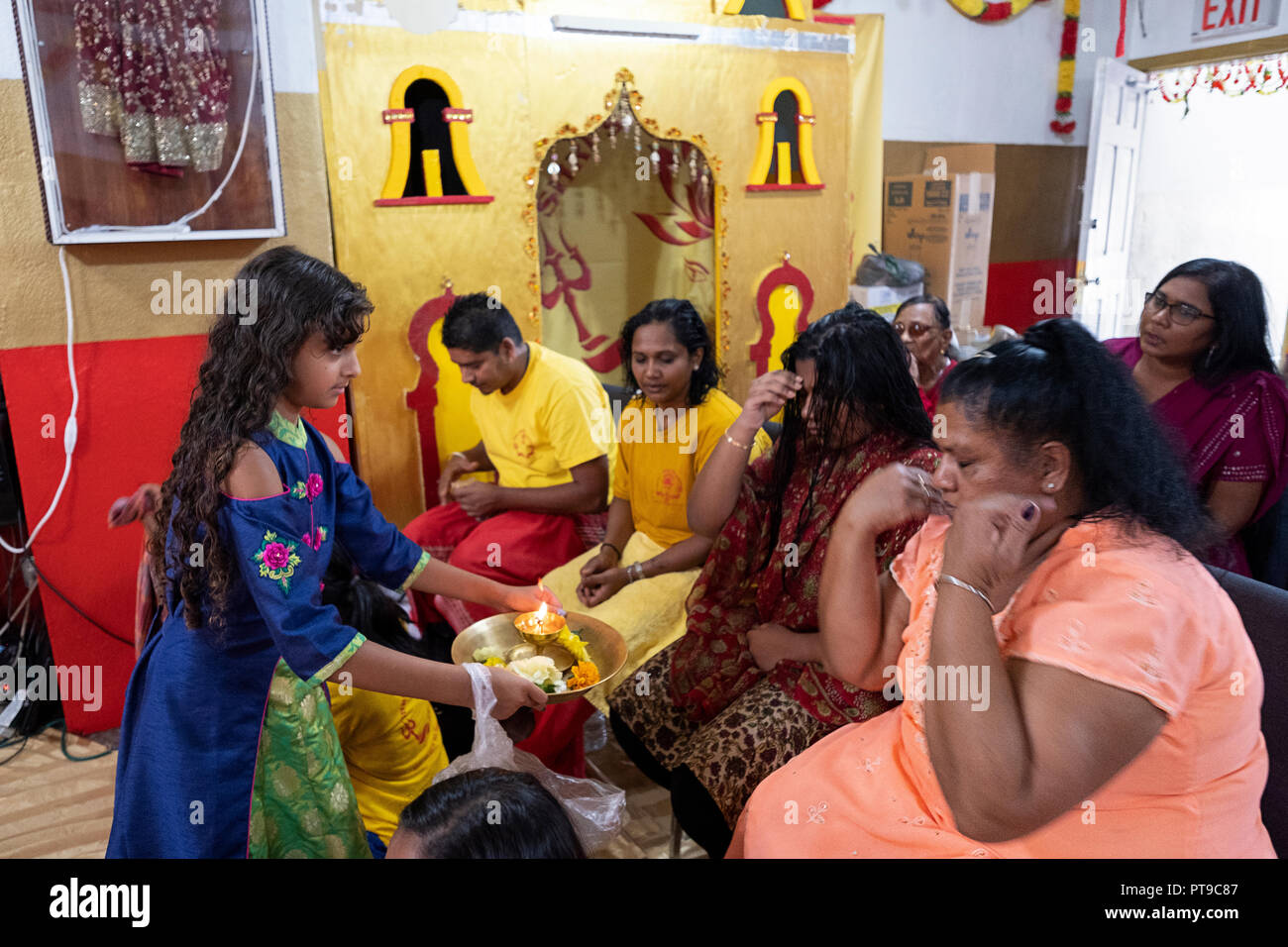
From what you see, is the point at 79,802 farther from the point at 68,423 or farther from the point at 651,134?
the point at 651,134

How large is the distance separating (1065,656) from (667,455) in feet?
5.75

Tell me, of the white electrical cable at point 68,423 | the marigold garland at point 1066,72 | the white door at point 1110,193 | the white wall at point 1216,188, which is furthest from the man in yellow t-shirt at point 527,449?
the white wall at point 1216,188

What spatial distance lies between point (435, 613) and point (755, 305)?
2.21m

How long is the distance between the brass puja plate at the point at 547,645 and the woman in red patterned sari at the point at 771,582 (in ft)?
0.42

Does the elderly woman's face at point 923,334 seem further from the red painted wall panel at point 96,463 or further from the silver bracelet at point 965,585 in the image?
the red painted wall panel at point 96,463

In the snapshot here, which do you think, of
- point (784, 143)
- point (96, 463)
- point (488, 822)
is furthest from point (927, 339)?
point (96, 463)

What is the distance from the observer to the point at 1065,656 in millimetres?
1191

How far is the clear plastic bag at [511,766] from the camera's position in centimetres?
167

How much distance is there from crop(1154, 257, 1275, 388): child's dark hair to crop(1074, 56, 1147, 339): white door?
3.56m

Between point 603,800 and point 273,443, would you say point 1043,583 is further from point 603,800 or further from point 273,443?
point 273,443

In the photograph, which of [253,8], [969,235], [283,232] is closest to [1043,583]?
[283,232]

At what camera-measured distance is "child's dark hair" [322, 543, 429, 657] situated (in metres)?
2.32

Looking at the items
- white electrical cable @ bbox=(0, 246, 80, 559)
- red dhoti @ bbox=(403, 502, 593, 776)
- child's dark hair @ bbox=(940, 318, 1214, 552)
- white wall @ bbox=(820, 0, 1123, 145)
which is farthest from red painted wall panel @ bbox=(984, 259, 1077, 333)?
white electrical cable @ bbox=(0, 246, 80, 559)

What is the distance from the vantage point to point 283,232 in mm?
3248
